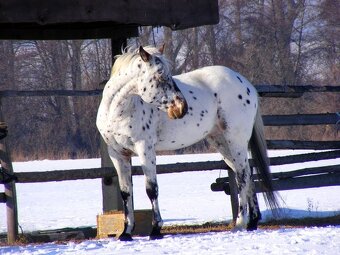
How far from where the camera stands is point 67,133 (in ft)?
111

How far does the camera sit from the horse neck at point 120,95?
9.25 m

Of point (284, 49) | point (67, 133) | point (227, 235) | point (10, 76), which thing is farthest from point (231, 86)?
point (284, 49)

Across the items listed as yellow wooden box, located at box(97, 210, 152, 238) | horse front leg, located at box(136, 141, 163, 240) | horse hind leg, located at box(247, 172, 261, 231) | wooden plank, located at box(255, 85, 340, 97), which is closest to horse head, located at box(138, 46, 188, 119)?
horse front leg, located at box(136, 141, 163, 240)

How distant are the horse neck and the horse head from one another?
0.43 feet

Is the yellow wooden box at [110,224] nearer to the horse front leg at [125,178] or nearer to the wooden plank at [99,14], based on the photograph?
the horse front leg at [125,178]

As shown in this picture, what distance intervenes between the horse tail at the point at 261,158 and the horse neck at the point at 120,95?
1925 millimetres

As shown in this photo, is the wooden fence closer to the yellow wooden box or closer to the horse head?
the yellow wooden box

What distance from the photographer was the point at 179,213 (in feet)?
45.4

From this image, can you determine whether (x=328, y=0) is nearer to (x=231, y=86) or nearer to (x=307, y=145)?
(x=307, y=145)

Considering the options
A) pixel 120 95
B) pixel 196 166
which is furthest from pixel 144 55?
pixel 196 166

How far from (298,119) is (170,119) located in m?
4.41

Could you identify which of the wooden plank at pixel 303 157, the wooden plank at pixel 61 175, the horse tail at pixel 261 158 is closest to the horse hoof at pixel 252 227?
the horse tail at pixel 261 158

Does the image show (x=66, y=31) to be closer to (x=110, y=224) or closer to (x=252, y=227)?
(x=110, y=224)

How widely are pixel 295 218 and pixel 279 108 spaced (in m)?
21.8
